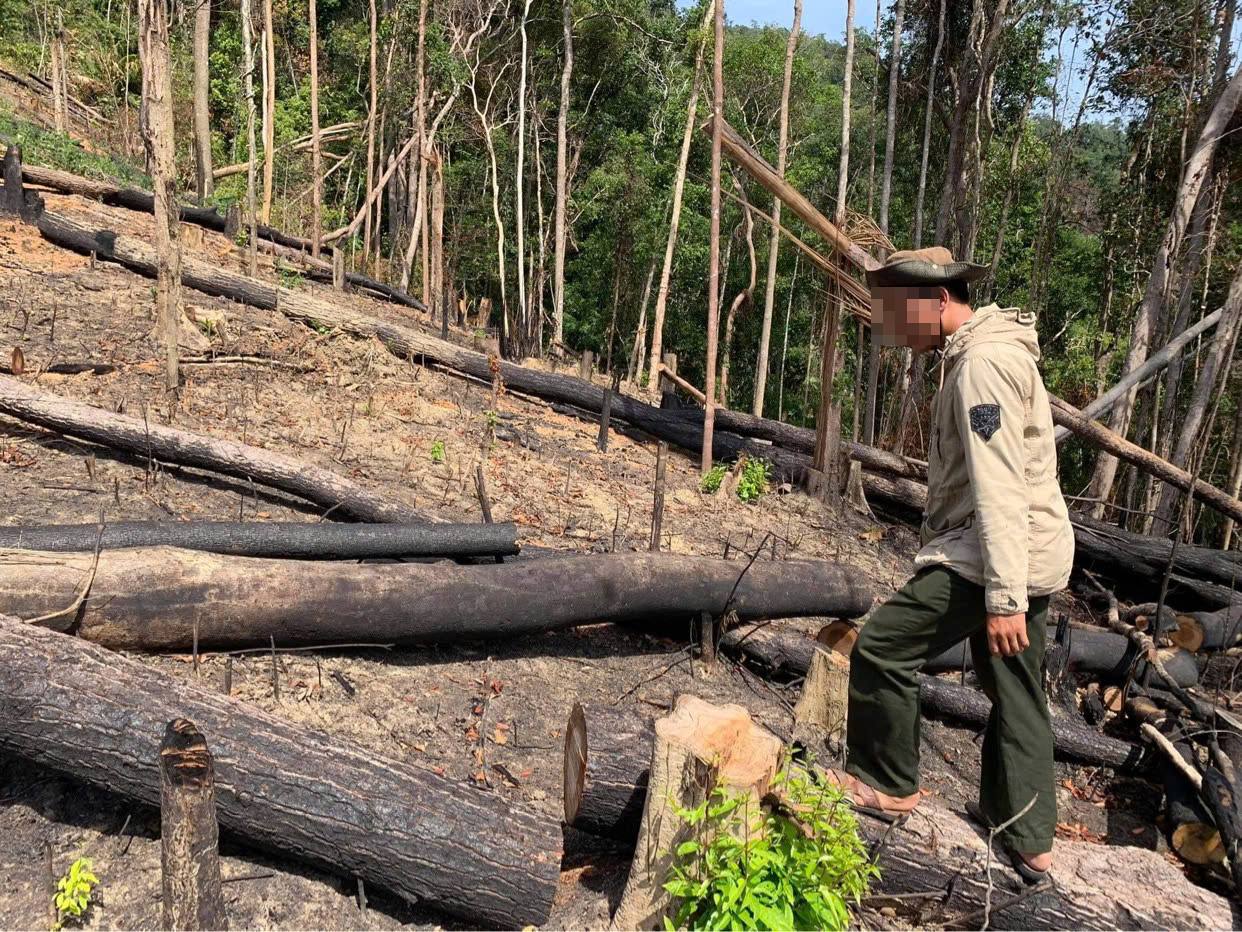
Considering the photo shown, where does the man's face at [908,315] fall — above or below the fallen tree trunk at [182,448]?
above

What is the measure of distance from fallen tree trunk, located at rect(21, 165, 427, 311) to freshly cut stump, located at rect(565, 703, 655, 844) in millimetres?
12580

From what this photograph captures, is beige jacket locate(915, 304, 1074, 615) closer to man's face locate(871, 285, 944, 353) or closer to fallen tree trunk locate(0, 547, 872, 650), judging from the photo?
man's face locate(871, 285, 944, 353)

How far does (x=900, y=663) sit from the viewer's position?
2.93 metres

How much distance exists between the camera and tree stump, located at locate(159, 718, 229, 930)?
223 centimetres

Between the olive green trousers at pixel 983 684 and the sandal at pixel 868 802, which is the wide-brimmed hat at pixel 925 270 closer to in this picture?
the olive green trousers at pixel 983 684

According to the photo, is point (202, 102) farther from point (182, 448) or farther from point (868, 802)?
point (868, 802)

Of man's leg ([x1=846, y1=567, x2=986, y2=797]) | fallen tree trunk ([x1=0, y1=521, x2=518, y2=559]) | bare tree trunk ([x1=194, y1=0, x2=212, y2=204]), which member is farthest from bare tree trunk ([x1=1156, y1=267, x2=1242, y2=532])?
bare tree trunk ([x1=194, y1=0, x2=212, y2=204])

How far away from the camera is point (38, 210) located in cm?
1126

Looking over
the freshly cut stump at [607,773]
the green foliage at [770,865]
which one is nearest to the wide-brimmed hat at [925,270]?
the green foliage at [770,865]

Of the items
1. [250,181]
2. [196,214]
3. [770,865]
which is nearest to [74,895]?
[770,865]

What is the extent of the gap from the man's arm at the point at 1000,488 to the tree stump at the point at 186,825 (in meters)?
2.40

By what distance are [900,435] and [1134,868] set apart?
7490 mm

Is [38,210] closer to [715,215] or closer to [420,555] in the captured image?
[715,215]

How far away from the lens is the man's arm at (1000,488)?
8.90ft
